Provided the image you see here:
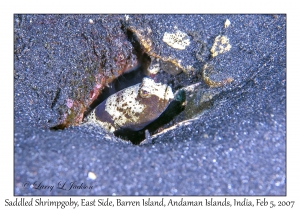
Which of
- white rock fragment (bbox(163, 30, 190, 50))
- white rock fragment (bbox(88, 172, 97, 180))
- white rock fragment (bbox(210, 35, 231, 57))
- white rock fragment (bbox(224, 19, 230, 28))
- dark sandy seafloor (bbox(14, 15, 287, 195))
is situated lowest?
white rock fragment (bbox(88, 172, 97, 180))

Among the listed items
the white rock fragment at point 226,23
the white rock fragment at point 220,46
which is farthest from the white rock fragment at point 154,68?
the white rock fragment at point 226,23

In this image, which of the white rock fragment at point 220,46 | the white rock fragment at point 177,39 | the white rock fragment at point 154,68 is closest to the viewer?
the white rock fragment at point 220,46

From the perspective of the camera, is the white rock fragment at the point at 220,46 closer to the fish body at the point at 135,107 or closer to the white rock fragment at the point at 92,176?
the fish body at the point at 135,107

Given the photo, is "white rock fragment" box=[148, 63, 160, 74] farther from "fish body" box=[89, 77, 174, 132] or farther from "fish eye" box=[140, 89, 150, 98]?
"fish eye" box=[140, 89, 150, 98]

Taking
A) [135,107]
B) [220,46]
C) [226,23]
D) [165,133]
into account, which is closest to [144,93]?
[135,107]

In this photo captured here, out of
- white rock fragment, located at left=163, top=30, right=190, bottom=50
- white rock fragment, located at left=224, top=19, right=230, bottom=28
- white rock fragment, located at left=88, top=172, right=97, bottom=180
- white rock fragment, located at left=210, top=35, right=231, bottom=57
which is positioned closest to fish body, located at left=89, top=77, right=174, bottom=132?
white rock fragment, located at left=163, top=30, right=190, bottom=50
